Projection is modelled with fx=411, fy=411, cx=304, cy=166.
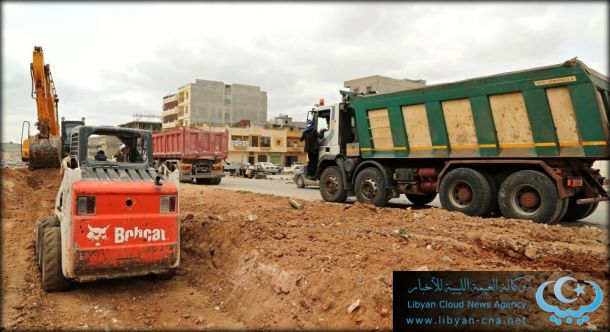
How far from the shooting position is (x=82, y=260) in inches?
172

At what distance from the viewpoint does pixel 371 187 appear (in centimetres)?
1066

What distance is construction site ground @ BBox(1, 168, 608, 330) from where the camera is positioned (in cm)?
400

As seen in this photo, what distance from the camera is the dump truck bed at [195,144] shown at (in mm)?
19484

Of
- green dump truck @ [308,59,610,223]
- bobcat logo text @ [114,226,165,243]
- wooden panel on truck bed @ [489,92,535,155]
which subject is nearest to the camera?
bobcat logo text @ [114,226,165,243]

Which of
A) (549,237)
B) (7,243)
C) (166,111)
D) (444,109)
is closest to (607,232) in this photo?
(549,237)

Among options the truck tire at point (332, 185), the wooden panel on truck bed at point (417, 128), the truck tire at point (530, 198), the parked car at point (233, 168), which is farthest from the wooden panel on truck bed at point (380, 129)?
the parked car at point (233, 168)

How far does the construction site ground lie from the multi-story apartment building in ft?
195

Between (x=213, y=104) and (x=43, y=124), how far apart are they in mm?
55779

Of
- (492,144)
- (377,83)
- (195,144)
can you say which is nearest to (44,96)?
(195,144)

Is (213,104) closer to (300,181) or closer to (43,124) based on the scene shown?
(300,181)

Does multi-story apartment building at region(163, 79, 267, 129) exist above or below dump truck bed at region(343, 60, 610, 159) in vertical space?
above

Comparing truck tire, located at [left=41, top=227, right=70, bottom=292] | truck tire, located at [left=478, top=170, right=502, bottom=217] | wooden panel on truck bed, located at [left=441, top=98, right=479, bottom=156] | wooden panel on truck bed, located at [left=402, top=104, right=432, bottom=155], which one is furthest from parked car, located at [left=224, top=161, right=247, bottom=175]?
truck tire, located at [left=41, top=227, right=70, bottom=292]

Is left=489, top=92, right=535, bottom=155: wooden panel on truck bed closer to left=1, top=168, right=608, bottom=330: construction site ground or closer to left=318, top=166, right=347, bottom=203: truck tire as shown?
left=1, top=168, right=608, bottom=330: construction site ground

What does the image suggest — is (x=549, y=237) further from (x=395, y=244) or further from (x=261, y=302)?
(x=261, y=302)
